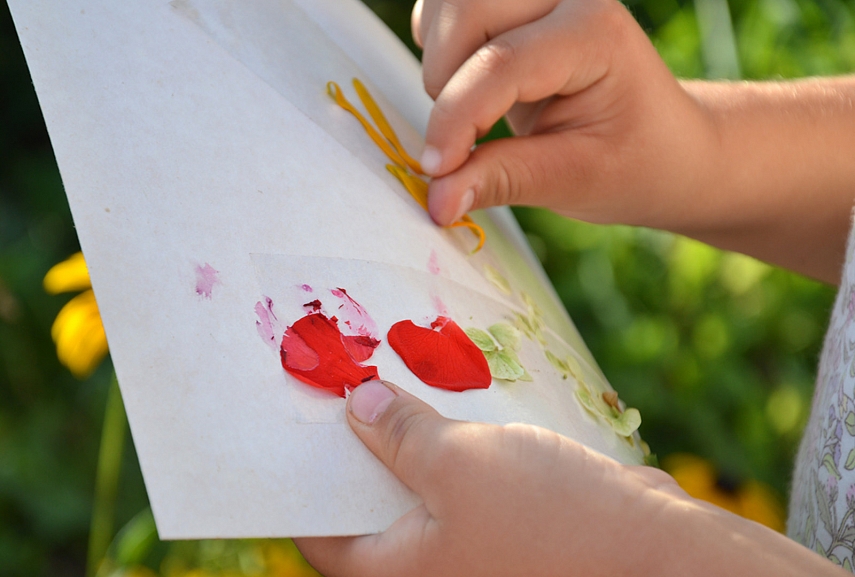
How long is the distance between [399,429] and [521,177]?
0.82 ft

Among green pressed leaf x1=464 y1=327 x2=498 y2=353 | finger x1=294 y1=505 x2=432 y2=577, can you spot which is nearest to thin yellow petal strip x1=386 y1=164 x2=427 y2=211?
green pressed leaf x1=464 y1=327 x2=498 y2=353

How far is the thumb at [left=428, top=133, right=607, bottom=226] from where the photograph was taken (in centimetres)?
47

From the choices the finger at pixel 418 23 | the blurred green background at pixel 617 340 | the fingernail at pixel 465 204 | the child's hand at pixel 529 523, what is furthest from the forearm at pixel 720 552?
the blurred green background at pixel 617 340

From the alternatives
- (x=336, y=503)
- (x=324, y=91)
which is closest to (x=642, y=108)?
(x=324, y=91)

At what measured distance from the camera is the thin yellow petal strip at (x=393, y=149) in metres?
0.47

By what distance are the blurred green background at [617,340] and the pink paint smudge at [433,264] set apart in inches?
15.7

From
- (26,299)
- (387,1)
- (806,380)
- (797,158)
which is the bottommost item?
(26,299)

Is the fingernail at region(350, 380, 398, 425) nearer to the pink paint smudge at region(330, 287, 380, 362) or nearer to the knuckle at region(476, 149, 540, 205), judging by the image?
the pink paint smudge at region(330, 287, 380, 362)

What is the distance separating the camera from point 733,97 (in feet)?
1.83

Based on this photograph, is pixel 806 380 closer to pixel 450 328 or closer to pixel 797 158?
pixel 797 158

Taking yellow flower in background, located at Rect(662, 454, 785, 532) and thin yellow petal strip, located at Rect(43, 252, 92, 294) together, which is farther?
yellow flower in background, located at Rect(662, 454, 785, 532)

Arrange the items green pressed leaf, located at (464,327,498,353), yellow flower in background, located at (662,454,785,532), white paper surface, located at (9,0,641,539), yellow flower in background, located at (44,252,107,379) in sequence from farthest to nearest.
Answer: yellow flower in background, located at (662,454,785,532) < yellow flower in background, located at (44,252,107,379) < green pressed leaf, located at (464,327,498,353) < white paper surface, located at (9,0,641,539)

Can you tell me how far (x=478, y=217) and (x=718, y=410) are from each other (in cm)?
45

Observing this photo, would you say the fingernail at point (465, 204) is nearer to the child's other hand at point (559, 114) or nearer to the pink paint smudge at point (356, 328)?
the child's other hand at point (559, 114)
